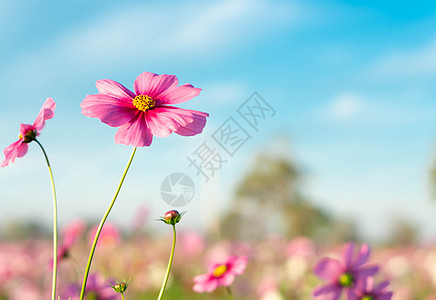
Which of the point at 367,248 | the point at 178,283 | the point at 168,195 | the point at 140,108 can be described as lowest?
the point at 367,248

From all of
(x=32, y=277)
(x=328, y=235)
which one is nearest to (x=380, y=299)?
(x=32, y=277)

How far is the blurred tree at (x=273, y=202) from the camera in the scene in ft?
53.7

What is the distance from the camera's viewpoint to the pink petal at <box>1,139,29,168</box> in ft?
2.75

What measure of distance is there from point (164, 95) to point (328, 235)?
1818cm

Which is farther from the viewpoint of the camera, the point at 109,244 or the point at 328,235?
the point at 328,235

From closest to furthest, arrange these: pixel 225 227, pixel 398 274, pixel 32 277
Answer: pixel 32 277 < pixel 398 274 < pixel 225 227

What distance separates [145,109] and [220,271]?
0.54 metres

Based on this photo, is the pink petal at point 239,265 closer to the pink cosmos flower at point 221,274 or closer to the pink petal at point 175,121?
the pink cosmos flower at point 221,274

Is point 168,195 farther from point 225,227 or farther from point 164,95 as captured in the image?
point 225,227

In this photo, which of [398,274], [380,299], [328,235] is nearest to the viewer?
[380,299]

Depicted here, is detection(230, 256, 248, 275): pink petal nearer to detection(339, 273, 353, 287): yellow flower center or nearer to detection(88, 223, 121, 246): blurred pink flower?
detection(339, 273, 353, 287): yellow flower center

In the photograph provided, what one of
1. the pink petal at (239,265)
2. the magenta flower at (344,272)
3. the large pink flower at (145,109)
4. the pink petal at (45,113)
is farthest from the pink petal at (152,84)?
the magenta flower at (344,272)

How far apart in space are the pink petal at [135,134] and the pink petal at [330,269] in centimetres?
69

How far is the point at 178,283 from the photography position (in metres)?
3.73
